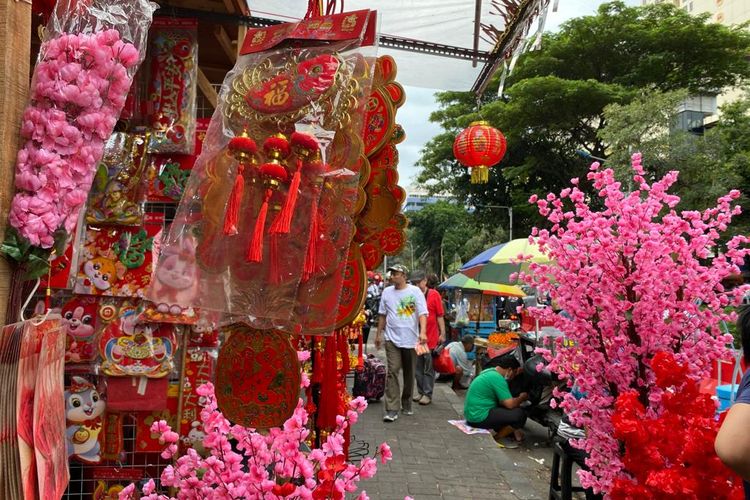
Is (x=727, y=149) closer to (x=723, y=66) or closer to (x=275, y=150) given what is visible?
(x=723, y=66)

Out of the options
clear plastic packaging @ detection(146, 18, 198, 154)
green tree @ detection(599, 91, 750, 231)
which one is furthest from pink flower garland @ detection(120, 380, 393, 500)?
green tree @ detection(599, 91, 750, 231)

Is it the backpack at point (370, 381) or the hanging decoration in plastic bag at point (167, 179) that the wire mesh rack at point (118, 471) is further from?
the backpack at point (370, 381)

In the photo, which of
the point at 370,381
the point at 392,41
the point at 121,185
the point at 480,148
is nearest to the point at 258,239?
the point at 121,185

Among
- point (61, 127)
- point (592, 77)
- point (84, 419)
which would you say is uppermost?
Result: point (592, 77)

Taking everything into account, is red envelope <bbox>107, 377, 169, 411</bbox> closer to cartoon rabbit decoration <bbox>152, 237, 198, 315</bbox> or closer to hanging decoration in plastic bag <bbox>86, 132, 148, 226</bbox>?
hanging decoration in plastic bag <bbox>86, 132, 148, 226</bbox>

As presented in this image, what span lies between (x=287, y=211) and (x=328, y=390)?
77 centimetres

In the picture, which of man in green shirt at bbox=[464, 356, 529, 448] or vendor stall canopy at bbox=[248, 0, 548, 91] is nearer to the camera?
vendor stall canopy at bbox=[248, 0, 548, 91]

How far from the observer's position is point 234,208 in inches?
64.8

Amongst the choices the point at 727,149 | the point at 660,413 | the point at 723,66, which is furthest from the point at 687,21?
the point at 660,413

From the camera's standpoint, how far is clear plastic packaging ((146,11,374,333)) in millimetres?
1651

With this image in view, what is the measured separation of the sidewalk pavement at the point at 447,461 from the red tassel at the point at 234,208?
310 centimetres

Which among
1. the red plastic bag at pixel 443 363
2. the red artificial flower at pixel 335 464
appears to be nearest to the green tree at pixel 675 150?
the red plastic bag at pixel 443 363

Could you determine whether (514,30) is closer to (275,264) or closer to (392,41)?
(392,41)

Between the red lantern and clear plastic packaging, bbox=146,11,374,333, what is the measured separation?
16.7ft
